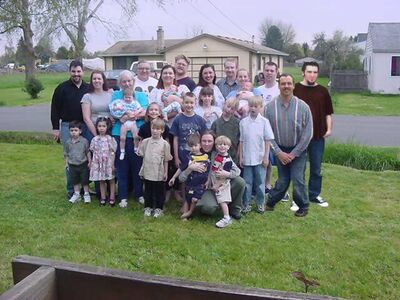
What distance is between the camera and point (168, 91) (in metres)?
6.23

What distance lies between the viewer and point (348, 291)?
400cm

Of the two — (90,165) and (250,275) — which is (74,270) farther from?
(90,165)

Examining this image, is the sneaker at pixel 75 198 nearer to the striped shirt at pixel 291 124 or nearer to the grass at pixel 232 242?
the grass at pixel 232 242

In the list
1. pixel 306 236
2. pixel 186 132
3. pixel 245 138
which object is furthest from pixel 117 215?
pixel 306 236

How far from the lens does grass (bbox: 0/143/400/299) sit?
425cm

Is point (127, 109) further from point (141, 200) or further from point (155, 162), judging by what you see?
point (141, 200)

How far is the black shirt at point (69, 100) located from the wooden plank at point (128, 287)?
15.3 feet

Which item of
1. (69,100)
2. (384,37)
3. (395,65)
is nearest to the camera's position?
(69,100)

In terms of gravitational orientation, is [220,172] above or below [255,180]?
above

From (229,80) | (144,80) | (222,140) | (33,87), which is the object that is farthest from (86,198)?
(33,87)

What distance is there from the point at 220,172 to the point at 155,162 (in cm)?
80

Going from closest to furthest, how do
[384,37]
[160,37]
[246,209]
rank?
[246,209]
[384,37]
[160,37]

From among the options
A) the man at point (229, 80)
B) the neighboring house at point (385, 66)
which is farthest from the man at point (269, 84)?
the neighboring house at point (385, 66)

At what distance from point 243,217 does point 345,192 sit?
204 cm
